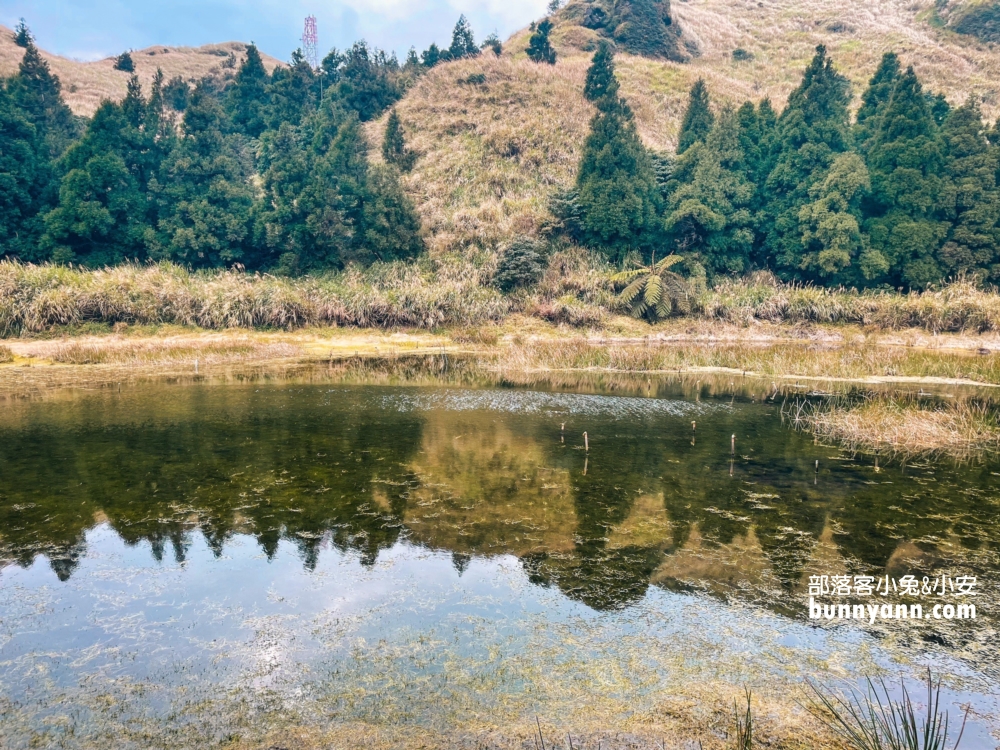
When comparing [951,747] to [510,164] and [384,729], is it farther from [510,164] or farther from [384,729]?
[510,164]

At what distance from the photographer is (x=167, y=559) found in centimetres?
752

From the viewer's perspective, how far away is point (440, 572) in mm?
7258

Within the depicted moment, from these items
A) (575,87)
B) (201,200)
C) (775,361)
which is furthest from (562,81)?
(775,361)

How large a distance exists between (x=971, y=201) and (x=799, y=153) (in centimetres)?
917

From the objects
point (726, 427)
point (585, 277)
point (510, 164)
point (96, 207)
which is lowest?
point (726, 427)

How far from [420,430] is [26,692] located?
365 inches

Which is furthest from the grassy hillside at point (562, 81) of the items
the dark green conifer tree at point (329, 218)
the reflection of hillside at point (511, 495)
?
the reflection of hillside at point (511, 495)

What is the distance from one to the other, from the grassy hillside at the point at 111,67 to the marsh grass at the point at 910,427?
6793cm

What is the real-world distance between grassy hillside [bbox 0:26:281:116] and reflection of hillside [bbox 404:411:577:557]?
64642 millimetres

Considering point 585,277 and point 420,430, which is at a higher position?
point 585,277

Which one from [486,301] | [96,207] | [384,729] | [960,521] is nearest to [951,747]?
[384,729]

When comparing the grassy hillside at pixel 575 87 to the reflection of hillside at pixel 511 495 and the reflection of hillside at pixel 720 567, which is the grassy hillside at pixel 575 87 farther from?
the reflection of hillside at pixel 720 567

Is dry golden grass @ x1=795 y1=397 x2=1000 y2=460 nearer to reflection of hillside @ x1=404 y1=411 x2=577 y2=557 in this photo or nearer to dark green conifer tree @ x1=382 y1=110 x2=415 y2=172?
reflection of hillside @ x1=404 y1=411 x2=577 y2=557

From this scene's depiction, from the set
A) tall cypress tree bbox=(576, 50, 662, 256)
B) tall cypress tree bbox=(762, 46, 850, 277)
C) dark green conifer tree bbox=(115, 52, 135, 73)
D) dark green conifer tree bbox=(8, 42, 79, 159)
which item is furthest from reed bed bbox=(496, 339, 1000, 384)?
dark green conifer tree bbox=(115, 52, 135, 73)
